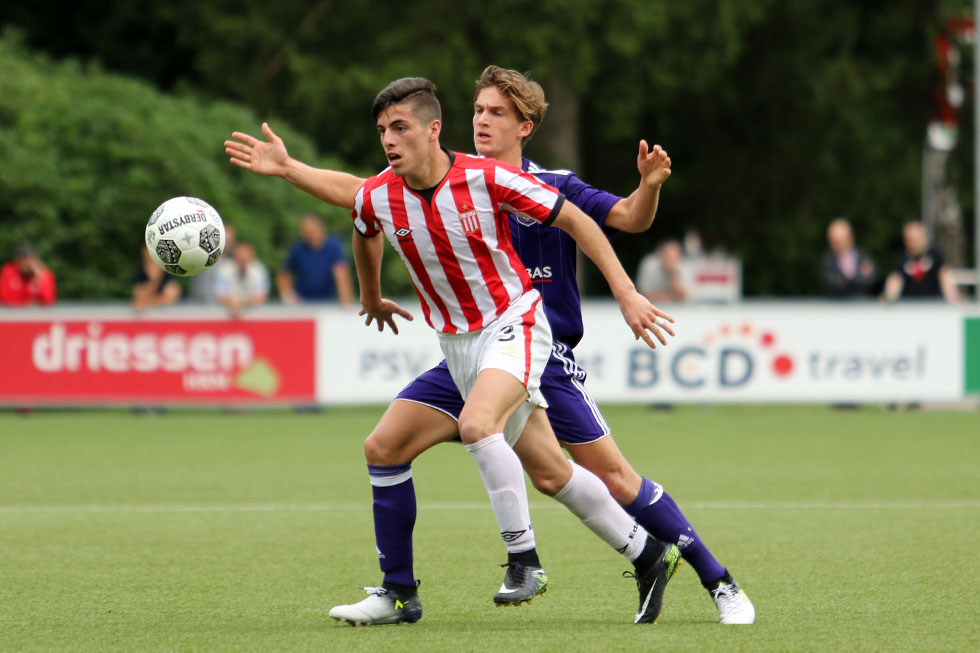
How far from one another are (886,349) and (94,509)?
940cm

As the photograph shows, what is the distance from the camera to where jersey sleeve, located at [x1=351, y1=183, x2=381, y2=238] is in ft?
19.0

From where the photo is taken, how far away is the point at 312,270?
56.3ft

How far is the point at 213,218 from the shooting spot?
6352 millimetres

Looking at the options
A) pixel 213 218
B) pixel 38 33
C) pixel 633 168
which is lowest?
pixel 213 218

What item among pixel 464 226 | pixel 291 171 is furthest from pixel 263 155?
pixel 464 226

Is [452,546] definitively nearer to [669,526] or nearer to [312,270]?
[669,526]

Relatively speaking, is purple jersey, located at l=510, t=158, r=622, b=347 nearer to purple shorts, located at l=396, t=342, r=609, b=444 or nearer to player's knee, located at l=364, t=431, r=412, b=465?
purple shorts, located at l=396, t=342, r=609, b=444

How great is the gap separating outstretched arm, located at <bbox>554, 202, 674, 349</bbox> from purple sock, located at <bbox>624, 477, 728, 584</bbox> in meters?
0.67

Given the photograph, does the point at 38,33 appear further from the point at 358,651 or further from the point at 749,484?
the point at 358,651

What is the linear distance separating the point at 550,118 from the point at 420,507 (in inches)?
762

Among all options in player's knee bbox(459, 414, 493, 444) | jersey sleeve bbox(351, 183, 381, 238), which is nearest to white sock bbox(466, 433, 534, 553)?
player's knee bbox(459, 414, 493, 444)

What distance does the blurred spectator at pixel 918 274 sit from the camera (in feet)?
54.8

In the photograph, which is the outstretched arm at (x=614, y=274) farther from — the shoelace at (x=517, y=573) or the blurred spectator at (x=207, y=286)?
the blurred spectator at (x=207, y=286)

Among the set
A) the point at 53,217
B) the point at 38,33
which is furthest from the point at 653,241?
the point at 53,217
